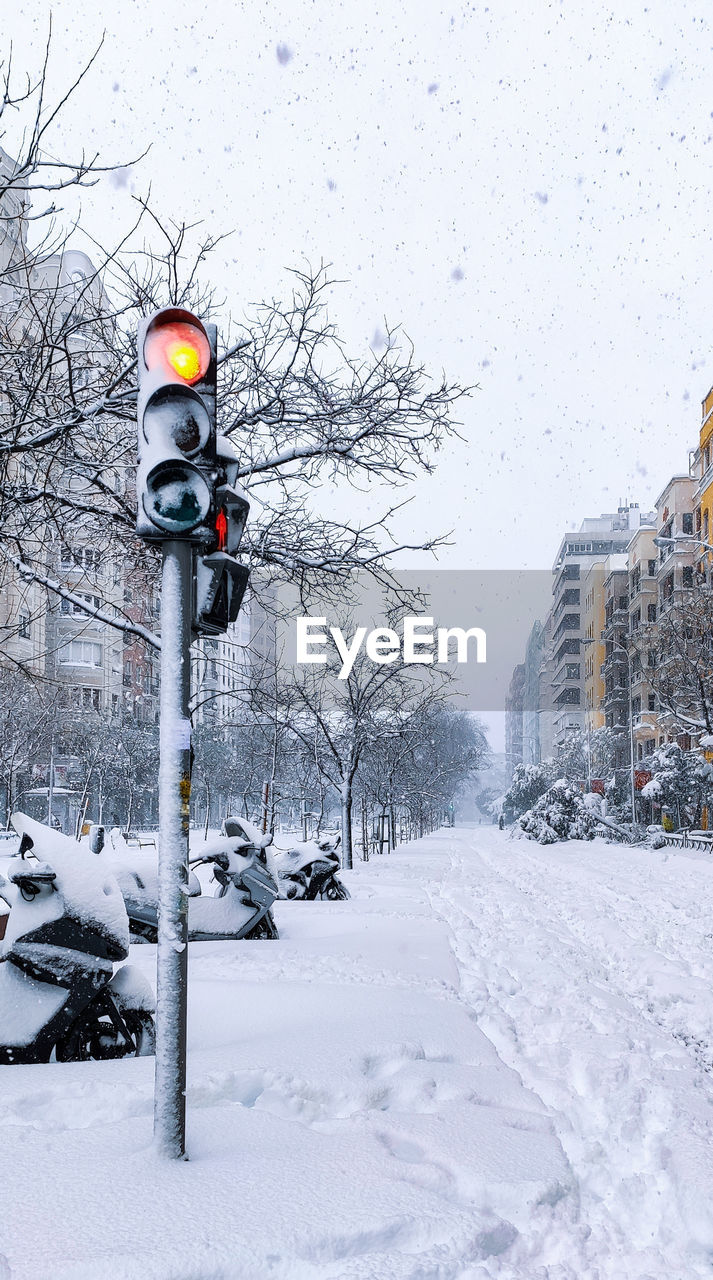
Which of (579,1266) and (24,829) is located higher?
(24,829)

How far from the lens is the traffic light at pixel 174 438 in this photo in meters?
3.70

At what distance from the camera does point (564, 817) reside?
48.6 meters

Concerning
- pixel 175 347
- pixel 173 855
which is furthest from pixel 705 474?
pixel 173 855

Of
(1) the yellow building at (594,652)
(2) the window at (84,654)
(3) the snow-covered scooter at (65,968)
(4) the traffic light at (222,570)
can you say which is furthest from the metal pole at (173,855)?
(1) the yellow building at (594,652)

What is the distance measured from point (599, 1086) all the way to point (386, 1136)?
5.27ft

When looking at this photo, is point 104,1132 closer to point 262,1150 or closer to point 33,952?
point 262,1150

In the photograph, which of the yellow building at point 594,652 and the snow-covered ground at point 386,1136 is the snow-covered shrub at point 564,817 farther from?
the snow-covered ground at point 386,1136

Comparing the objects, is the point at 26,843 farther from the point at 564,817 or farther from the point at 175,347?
the point at 564,817

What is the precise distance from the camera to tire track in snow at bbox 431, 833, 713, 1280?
130 inches

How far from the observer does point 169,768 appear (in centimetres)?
368

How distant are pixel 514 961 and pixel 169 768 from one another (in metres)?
6.42

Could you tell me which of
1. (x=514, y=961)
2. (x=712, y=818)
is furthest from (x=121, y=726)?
(x=514, y=961)

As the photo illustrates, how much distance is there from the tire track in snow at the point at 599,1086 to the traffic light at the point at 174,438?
283 cm

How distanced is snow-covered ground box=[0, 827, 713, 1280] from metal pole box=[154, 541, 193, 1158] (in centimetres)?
25
